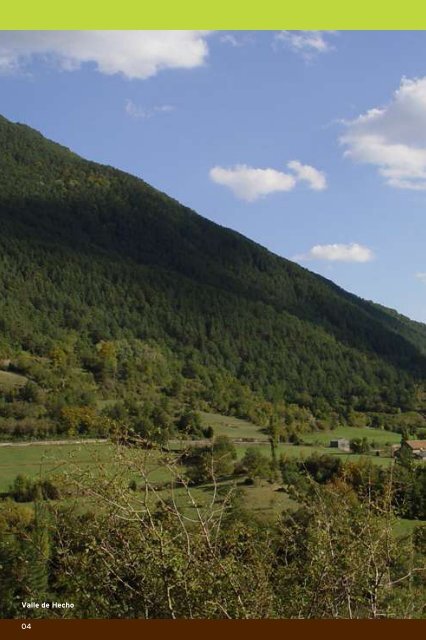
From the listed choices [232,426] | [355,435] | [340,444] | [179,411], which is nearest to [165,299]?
[179,411]

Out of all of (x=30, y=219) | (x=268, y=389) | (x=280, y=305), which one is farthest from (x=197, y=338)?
(x=30, y=219)

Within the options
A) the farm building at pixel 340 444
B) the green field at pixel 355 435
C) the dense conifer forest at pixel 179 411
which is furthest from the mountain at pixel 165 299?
the farm building at pixel 340 444

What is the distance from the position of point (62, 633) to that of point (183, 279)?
135705 mm

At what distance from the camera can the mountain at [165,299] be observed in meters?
110

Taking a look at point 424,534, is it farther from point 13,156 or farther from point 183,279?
point 13,156

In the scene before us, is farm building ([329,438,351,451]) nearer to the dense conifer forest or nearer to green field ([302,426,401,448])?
green field ([302,426,401,448])

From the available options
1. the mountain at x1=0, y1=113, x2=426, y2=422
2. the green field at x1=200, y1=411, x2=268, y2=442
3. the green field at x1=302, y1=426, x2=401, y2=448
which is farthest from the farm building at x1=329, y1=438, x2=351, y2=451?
the mountain at x1=0, y1=113, x2=426, y2=422

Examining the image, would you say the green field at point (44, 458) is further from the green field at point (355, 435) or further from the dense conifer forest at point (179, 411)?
the green field at point (355, 435)

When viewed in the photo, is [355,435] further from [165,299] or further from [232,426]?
[165,299]

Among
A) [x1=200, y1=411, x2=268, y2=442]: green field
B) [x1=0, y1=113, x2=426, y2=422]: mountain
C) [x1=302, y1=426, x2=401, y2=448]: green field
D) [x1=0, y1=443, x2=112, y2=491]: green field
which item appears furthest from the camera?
[x1=0, y1=113, x2=426, y2=422]: mountain

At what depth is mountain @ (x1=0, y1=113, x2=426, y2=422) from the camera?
110188 mm

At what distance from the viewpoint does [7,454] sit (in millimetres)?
56219

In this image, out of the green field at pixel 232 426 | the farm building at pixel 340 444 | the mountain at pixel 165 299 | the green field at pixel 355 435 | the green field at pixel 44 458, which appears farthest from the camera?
the mountain at pixel 165 299

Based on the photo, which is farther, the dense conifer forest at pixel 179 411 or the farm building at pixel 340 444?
the farm building at pixel 340 444
